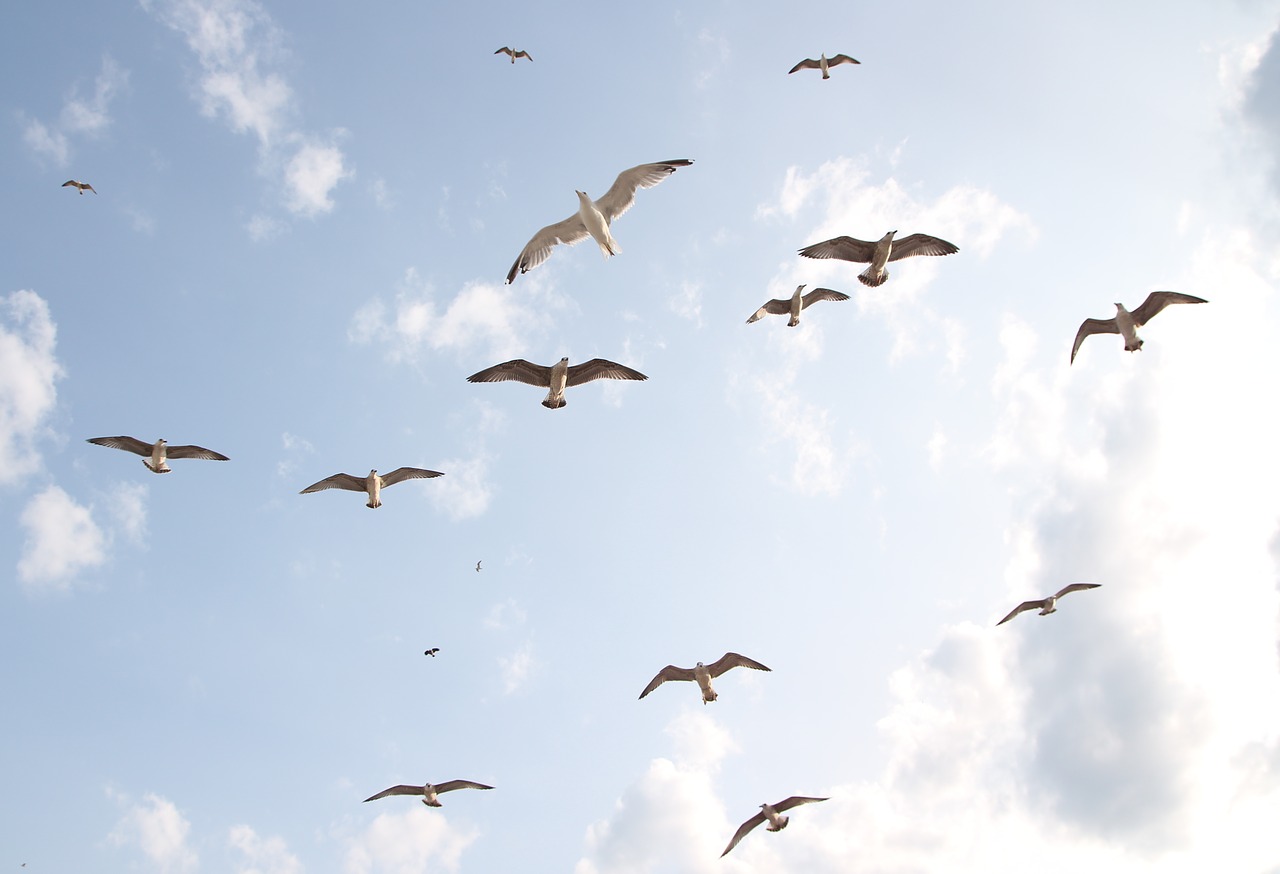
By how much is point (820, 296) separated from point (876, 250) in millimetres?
5118

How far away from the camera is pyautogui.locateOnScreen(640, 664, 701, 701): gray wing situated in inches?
1190

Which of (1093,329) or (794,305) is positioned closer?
(1093,329)

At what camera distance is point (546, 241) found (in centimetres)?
2898

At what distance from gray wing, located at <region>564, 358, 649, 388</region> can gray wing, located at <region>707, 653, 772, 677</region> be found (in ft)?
32.9

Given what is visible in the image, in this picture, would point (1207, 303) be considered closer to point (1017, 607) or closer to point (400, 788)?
point (1017, 607)

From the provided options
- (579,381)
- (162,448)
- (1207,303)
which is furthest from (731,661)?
(162,448)

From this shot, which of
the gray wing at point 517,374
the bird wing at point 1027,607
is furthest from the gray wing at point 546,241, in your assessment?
the bird wing at point 1027,607

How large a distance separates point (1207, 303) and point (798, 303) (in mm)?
13760

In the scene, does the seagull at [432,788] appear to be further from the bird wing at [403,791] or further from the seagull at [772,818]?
the seagull at [772,818]

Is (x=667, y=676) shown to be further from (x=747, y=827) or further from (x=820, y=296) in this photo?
(x=820, y=296)

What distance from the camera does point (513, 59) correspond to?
133 feet

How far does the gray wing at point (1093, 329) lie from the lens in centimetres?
2944

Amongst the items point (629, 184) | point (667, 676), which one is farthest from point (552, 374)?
point (667, 676)

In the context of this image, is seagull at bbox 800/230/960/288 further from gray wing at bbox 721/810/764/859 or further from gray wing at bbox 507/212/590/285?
gray wing at bbox 721/810/764/859
